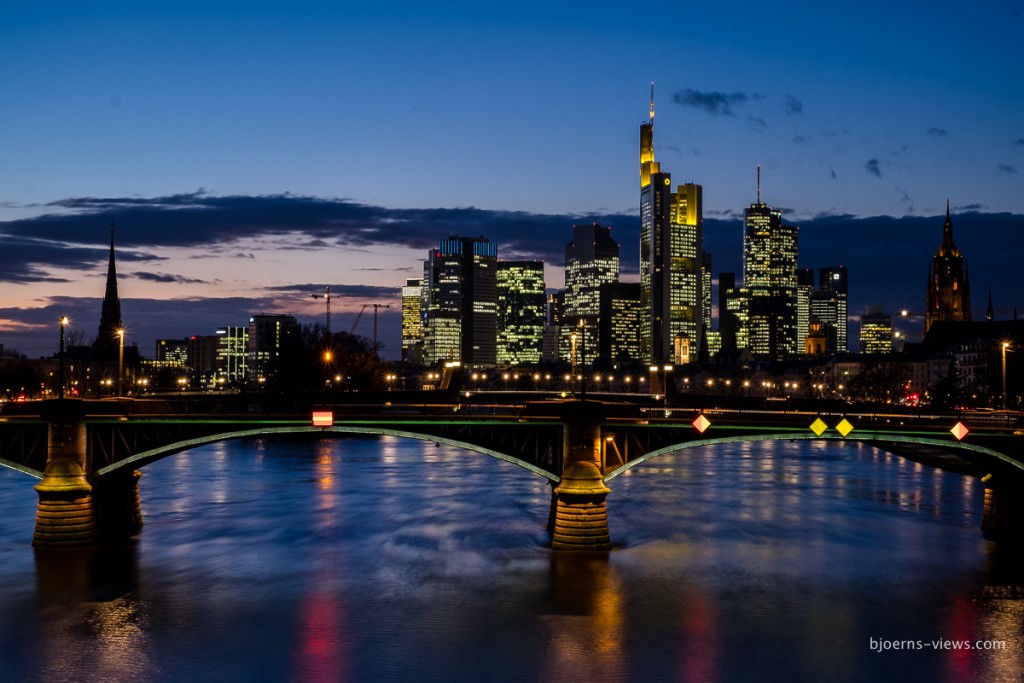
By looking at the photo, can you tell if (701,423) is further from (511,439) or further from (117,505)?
(117,505)

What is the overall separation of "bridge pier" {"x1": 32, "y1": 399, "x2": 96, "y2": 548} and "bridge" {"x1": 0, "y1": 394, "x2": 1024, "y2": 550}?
0.06 m

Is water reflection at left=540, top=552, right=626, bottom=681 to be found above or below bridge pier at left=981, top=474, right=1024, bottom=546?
below

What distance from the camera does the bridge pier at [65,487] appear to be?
6178 centimetres

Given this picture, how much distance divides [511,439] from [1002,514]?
29.3 meters

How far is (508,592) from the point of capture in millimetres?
52281

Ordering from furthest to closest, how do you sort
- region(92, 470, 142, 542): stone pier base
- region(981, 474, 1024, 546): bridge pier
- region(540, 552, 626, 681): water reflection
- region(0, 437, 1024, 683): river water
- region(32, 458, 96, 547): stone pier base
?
region(92, 470, 142, 542): stone pier base < region(981, 474, 1024, 546): bridge pier < region(32, 458, 96, 547): stone pier base < region(0, 437, 1024, 683): river water < region(540, 552, 626, 681): water reflection

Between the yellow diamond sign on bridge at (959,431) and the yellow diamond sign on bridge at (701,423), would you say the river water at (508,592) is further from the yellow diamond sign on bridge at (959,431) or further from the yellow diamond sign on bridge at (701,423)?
the yellow diamond sign on bridge at (701,423)

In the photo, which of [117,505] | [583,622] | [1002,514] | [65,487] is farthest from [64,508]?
[1002,514]

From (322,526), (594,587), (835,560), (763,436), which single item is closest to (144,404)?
(322,526)

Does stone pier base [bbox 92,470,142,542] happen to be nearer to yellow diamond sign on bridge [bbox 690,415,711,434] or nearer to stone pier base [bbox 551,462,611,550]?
stone pier base [bbox 551,462,611,550]

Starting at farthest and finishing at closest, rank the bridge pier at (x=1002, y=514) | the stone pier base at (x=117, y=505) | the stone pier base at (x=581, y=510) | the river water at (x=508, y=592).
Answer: the stone pier base at (x=117, y=505), the bridge pier at (x=1002, y=514), the stone pier base at (x=581, y=510), the river water at (x=508, y=592)

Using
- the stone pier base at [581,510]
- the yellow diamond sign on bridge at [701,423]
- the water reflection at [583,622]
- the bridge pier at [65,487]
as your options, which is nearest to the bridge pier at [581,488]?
the stone pier base at [581,510]

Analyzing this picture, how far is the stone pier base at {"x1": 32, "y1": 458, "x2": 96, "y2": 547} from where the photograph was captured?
203 ft

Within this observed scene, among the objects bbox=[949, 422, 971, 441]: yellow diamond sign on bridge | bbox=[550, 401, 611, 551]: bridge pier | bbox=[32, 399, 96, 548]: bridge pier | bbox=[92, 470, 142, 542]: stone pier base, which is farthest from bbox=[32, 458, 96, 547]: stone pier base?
bbox=[949, 422, 971, 441]: yellow diamond sign on bridge
